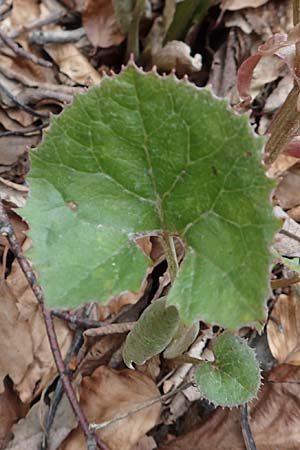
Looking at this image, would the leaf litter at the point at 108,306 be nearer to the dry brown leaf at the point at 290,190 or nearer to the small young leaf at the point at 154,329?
the dry brown leaf at the point at 290,190

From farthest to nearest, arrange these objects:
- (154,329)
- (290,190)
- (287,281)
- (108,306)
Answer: (290,190) < (108,306) < (287,281) < (154,329)

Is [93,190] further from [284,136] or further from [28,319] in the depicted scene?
[28,319]

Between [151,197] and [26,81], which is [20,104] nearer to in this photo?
[26,81]

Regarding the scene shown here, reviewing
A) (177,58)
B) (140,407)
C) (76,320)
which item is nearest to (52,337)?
(76,320)

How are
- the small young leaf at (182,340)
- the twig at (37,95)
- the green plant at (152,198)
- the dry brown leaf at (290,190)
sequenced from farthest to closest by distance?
1. the twig at (37,95)
2. the dry brown leaf at (290,190)
3. the small young leaf at (182,340)
4. the green plant at (152,198)

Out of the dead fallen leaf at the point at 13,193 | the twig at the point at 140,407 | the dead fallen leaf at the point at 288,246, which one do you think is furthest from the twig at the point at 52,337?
the dead fallen leaf at the point at 288,246
